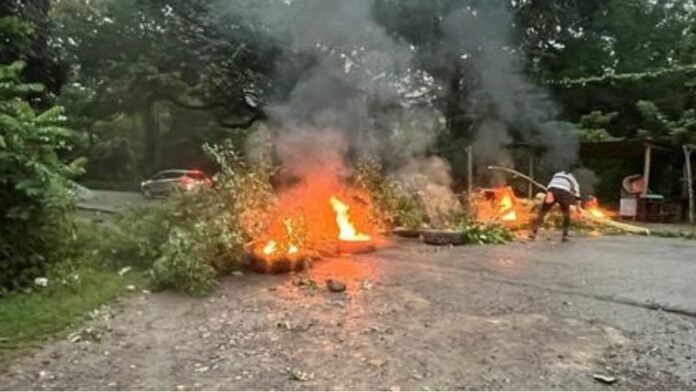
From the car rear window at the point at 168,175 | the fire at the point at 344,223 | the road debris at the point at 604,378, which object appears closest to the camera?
the road debris at the point at 604,378

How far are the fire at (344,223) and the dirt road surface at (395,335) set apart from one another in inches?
76.3

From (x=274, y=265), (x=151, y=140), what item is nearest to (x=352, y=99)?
(x=274, y=265)

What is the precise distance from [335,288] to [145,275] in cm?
241

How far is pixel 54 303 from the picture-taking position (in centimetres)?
642

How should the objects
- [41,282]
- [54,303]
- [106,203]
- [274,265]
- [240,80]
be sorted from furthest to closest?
[106,203]
[240,80]
[274,265]
[41,282]
[54,303]

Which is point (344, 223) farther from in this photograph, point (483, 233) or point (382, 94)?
point (382, 94)

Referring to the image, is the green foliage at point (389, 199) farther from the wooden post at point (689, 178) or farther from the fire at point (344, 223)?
the wooden post at point (689, 178)

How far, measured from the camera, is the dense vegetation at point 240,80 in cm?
730

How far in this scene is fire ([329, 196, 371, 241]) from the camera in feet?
35.3

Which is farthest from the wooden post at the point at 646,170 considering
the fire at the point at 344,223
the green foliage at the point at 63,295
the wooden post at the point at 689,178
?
the green foliage at the point at 63,295

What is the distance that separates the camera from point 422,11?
651 inches

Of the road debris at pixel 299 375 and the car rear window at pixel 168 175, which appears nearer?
the road debris at pixel 299 375

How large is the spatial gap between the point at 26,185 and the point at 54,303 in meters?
1.27

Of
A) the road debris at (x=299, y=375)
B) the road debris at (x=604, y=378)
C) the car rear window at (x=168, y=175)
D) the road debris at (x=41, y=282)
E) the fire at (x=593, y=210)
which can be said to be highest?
the car rear window at (x=168, y=175)
